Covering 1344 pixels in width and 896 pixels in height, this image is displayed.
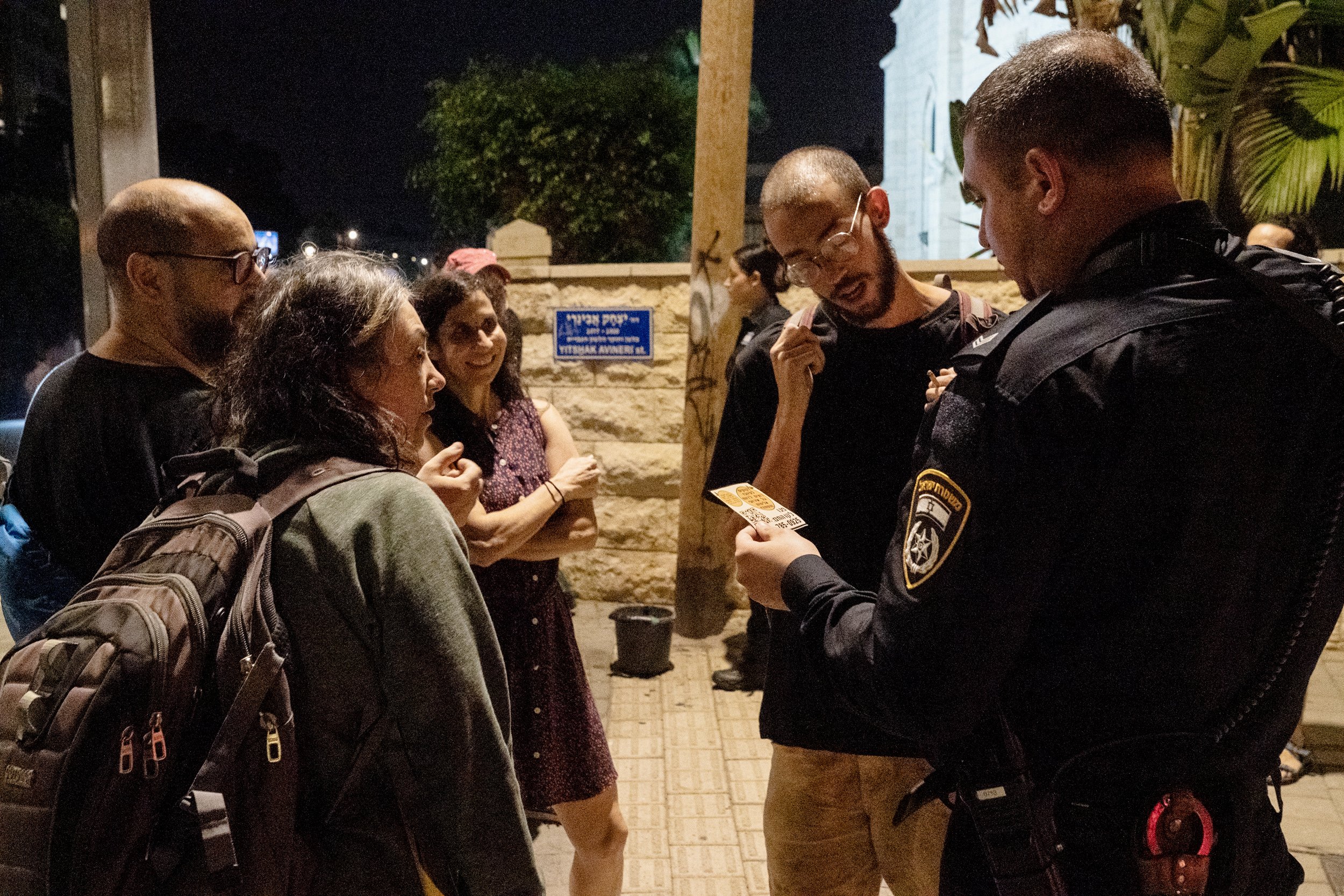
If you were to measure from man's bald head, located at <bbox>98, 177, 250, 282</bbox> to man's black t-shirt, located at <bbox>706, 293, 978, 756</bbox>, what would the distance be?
1.36 meters

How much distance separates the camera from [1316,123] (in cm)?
568

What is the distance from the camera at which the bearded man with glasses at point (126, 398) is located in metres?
1.97

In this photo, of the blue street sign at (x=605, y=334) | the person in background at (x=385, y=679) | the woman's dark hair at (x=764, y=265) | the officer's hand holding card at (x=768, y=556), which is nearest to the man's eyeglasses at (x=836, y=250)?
the officer's hand holding card at (x=768, y=556)

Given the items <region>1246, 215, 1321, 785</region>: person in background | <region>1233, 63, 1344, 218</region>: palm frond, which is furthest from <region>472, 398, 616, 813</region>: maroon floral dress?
<region>1233, 63, 1344, 218</region>: palm frond

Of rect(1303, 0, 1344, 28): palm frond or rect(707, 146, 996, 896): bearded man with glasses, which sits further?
rect(1303, 0, 1344, 28): palm frond

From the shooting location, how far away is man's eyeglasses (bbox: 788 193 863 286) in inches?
88.7

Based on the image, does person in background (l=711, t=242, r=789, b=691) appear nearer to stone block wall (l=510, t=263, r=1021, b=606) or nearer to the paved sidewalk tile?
the paved sidewalk tile

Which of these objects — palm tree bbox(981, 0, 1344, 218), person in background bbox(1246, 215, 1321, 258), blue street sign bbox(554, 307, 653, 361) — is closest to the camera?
person in background bbox(1246, 215, 1321, 258)

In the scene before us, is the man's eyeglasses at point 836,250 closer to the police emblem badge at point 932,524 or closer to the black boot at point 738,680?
the police emblem badge at point 932,524

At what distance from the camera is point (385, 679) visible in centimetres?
138

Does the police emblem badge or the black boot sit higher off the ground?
the police emblem badge

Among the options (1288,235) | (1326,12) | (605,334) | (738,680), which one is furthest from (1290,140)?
(738,680)

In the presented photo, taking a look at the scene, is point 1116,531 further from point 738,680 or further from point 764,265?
point 764,265

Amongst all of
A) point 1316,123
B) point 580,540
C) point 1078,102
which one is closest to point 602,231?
point 1316,123
